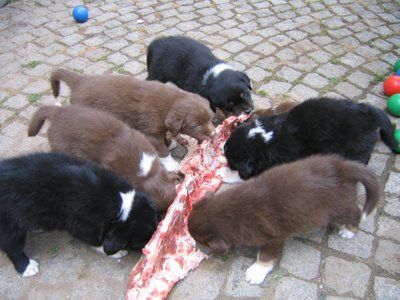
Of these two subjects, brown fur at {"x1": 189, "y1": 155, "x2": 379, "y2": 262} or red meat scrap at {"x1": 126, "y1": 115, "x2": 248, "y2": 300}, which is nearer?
brown fur at {"x1": 189, "y1": 155, "x2": 379, "y2": 262}

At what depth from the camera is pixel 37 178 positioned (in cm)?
347

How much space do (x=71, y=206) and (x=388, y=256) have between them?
8.95ft

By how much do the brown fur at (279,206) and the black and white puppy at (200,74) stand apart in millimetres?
1626

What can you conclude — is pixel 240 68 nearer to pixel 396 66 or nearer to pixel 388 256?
pixel 396 66

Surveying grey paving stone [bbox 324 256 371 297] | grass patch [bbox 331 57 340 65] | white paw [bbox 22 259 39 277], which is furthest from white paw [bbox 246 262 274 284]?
grass patch [bbox 331 57 340 65]

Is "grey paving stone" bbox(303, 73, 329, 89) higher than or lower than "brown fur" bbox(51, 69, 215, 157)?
lower

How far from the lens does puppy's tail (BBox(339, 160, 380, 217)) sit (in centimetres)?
344

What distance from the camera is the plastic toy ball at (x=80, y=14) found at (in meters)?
7.31

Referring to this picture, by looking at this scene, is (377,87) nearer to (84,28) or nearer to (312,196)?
(312,196)

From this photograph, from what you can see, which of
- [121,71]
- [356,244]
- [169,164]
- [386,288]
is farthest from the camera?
[121,71]

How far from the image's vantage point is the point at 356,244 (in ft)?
12.7

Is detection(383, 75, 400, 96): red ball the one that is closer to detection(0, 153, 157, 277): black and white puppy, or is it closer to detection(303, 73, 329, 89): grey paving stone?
detection(303, 73, 329, 89): grey paving stone

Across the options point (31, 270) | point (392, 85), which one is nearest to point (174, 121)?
point (31, 270)

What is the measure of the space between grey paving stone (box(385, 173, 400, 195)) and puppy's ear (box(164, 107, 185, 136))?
2.19 m
